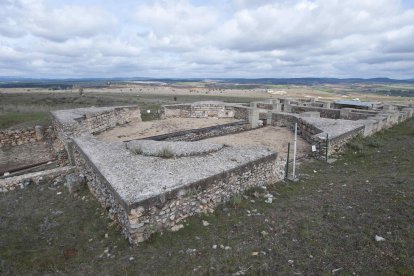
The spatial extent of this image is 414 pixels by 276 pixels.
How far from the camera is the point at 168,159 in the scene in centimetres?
679

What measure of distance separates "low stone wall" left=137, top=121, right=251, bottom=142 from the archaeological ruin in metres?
0.05

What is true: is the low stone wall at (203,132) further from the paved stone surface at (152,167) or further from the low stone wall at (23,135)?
the low stone wall at (23,135)

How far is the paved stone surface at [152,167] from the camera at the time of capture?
16.6 ft

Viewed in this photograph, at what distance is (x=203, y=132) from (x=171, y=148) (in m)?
5.89

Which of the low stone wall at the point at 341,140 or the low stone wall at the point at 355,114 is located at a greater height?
the low stone wall at the point at 355,114

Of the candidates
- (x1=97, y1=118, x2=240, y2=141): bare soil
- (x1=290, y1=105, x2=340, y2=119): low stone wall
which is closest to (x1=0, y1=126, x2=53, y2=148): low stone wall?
(x1=97, y1=118, x2=240, y2=141): bare soil

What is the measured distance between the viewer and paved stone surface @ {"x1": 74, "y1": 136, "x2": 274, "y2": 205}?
5047mm

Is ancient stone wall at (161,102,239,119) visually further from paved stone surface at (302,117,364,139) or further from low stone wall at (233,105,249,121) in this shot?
paved stone surface at (302,117,364,139)

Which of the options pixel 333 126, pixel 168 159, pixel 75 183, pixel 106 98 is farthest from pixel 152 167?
pixel 106 98

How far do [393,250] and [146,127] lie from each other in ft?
41.8

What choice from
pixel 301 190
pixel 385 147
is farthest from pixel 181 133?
pixel 385 147

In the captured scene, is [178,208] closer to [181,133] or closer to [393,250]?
→ [393,250]

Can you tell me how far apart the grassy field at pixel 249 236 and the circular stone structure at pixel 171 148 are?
178 centimetres

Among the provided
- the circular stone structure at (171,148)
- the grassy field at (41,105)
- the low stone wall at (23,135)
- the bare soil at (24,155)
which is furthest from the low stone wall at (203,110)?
the circular stone structure at (171,148)
